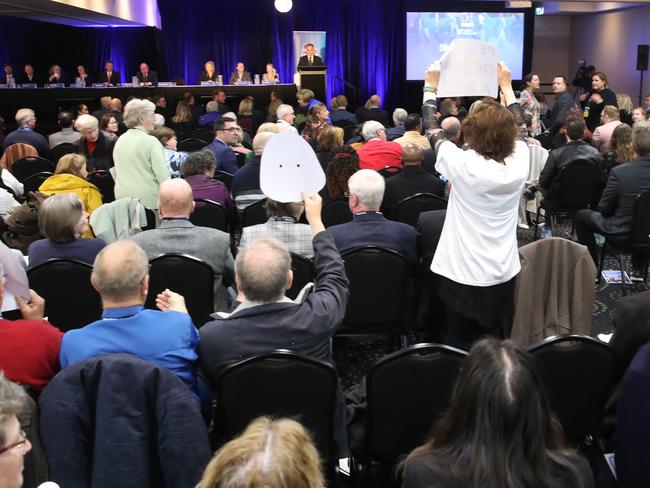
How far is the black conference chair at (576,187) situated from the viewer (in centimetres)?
599

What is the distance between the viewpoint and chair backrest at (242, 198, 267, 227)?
16.5 feet

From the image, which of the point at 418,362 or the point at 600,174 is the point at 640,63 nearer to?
the point at 600,174

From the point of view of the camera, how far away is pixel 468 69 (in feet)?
11.2

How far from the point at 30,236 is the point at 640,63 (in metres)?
14.9

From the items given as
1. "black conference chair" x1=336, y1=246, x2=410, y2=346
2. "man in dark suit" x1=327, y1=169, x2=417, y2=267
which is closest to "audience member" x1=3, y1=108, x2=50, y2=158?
"man in dark suit" x1=327, y1=169, x2=417, y2=267

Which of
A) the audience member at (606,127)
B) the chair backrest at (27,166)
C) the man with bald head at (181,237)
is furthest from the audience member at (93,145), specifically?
the audience member at (606,127)

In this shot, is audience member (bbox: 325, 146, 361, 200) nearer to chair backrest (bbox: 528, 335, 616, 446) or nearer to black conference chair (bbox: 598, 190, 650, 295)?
black conference chair (bbox: 598, 190, 650, 295)

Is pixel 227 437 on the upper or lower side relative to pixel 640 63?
lower

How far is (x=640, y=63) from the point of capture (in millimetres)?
15305

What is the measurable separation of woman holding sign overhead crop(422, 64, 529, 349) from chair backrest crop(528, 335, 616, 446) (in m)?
0.81

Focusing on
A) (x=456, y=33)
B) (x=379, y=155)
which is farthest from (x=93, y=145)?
(x=456, y=33)

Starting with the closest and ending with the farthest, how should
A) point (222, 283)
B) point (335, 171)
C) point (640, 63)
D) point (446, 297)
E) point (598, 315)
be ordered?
point (446, 297) → point (222, 283) → point (598, 315) → point (335, 171) → point (640, 63)

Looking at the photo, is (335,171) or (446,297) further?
(335,171)

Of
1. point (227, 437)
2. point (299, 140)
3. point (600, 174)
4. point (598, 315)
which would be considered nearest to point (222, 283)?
point (299, 140)
